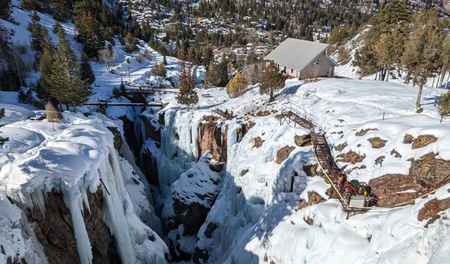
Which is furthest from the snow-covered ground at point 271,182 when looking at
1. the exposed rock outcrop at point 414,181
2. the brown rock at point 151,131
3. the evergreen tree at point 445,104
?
the brown rock at point 151,131

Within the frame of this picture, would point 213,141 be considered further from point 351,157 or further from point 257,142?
point 351,157

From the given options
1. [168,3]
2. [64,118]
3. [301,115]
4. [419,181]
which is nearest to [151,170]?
[64,118]

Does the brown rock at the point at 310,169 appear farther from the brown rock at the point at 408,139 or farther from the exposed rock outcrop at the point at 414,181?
the brown rock at the point at 408,139

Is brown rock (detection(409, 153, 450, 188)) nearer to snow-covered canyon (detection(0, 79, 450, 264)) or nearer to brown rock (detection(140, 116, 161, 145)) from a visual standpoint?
snow-covered canyon (detection(0, 79, 450, 264))

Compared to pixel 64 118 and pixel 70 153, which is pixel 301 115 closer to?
pixel 70 153

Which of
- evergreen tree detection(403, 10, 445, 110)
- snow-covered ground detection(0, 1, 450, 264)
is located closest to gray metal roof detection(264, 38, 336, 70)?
snow-covered ground detection(0, 1, 450, 264)

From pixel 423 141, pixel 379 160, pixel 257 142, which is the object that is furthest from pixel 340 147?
pixel 257 142
